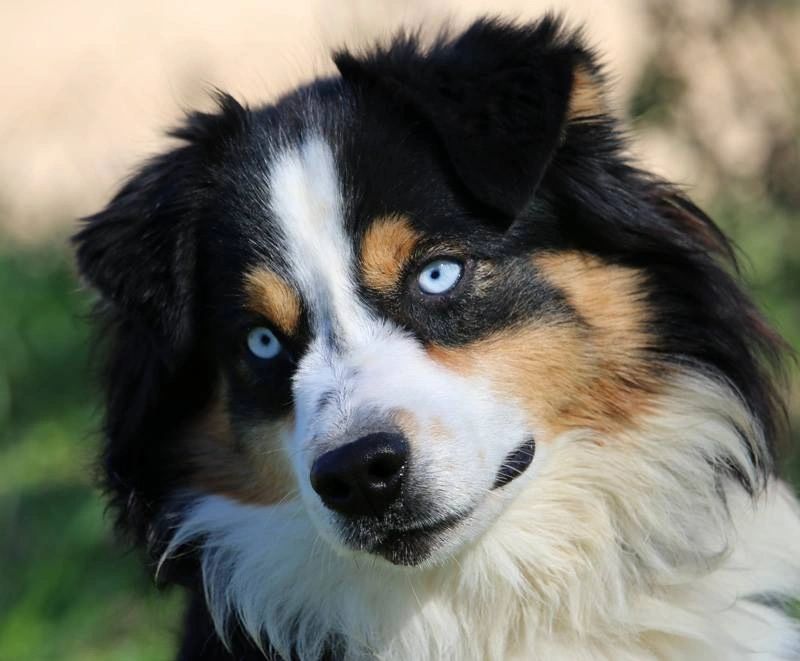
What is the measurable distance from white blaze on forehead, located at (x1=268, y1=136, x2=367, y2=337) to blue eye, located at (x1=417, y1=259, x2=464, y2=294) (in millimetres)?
190

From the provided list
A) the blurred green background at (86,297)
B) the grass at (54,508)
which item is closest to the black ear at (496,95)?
the grass at (54,508)

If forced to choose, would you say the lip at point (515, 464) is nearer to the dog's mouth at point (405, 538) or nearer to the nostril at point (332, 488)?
the dog's mouth at point (405, 538)

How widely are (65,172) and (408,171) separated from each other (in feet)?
21.7

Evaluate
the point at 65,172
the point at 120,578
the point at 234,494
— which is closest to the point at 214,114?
the point at 234,494

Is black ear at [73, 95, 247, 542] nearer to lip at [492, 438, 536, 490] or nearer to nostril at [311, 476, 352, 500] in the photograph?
nostril at [311, 476, 352, 500]

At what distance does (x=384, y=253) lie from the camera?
327 centimetres

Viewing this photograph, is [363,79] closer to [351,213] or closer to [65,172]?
[351,213]

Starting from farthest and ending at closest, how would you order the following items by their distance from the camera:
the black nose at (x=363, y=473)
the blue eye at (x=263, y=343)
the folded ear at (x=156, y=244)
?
1. the folded ear at (x=156, y=244)
2. the blue eye at (x=263, y=343)
3. the black nose at (x=363, y=473)

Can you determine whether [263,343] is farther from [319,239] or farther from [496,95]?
[496,95]

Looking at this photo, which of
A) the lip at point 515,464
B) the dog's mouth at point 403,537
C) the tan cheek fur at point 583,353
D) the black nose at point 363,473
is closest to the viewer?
the black nose at point 363,473

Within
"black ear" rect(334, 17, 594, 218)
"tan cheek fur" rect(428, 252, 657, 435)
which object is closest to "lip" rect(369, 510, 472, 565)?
"tan cheek fur" rect(428, 252, 657, 435)

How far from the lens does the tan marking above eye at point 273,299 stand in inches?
131

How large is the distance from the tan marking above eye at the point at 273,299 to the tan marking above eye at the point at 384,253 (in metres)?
0.22

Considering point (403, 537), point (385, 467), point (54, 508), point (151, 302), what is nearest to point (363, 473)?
point (385, 467)
